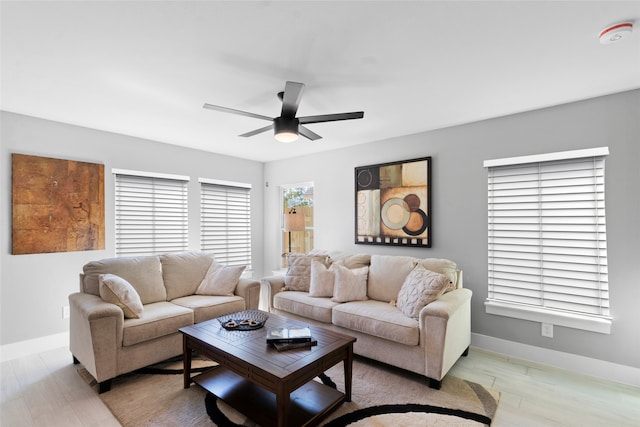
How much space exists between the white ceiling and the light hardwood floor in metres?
2.53

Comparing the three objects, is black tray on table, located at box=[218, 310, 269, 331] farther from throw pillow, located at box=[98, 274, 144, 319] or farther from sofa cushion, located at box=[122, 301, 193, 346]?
throw pillow, located at box=[98, 274, 144, 319]

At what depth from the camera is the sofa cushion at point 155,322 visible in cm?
261

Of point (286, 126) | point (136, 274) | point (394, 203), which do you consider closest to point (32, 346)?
point (136, 274)

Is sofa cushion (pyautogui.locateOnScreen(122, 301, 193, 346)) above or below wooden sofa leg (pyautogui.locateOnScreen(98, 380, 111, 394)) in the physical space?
above

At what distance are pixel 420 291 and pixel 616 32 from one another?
221 centimetres

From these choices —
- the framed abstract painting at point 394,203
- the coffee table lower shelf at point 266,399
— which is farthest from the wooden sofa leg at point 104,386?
the framed abstract painting at point 394,203

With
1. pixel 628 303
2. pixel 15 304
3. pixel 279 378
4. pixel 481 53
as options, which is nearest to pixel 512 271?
pixel 628 303

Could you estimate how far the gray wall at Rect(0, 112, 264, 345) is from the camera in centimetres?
318

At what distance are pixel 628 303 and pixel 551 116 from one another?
1827 mm

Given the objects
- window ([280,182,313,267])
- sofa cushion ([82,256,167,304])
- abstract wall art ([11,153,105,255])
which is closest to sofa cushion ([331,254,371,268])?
window ([280,182,313,267])

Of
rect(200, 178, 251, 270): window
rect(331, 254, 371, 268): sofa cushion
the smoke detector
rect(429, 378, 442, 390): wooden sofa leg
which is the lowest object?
rect(429, 378, 442, 390): wooden sofa leg

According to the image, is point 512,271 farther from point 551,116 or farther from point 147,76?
point 147,76

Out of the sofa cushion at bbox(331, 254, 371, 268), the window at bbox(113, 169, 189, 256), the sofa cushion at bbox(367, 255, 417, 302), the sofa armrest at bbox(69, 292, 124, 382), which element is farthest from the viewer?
the window at bbox(113, 169, 189, 256)

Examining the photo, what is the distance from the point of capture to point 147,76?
8.08 ft
